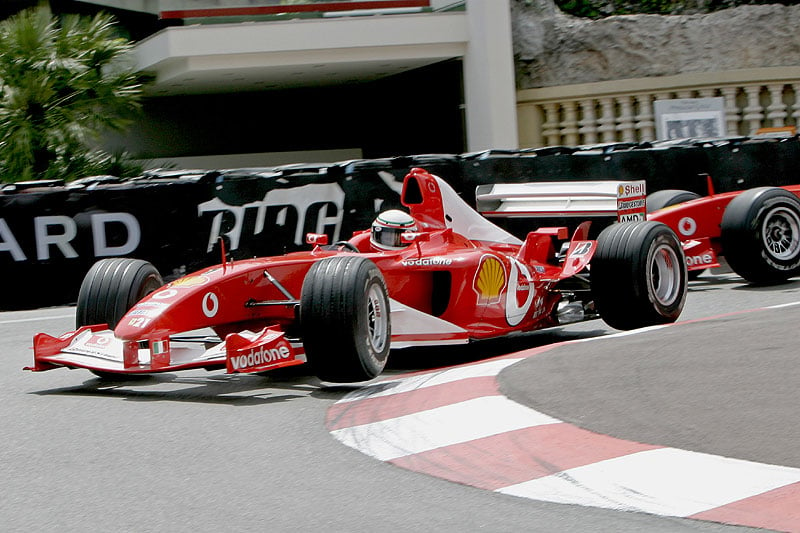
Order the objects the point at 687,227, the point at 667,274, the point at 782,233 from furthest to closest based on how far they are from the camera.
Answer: the point at 687,227 < the point at 782,233 < the point at 667,274

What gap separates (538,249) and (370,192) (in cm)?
438

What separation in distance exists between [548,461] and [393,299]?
10.2 ft

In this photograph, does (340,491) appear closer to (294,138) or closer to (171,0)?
(171,0)

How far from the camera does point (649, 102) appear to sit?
69.8 ft

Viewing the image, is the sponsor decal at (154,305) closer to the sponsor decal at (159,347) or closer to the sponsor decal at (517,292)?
the sponsor decal at (159,347)

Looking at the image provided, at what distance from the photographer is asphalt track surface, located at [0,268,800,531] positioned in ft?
13.7

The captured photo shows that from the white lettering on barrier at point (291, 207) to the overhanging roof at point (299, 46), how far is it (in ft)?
25.6

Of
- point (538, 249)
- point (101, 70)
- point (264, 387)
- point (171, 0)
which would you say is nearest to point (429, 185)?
point (538, 249)

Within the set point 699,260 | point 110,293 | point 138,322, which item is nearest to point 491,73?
point 699,260

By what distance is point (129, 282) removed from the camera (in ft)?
24.1

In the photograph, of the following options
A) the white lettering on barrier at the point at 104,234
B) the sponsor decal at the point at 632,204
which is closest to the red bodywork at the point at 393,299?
the sponsor decal at the point at 632,204

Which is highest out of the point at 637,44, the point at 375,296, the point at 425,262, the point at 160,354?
the point at 637,44

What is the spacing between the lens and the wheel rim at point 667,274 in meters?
8.75

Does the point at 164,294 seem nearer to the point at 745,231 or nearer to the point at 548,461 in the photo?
the point at 548,461
